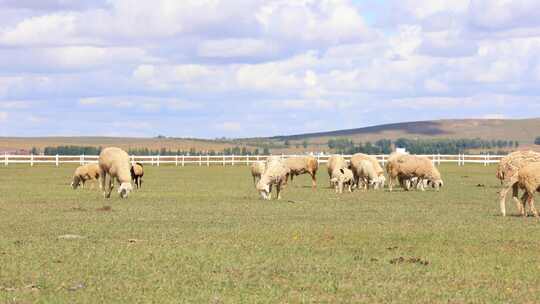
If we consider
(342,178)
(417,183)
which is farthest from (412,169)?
(342,178)

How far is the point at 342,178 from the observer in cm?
4344

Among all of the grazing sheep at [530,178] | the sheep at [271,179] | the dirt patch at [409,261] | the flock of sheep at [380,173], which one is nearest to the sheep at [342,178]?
the flock of sheep at [380,173]

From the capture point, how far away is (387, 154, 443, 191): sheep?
43875 millimetres

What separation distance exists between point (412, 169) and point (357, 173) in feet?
12.4

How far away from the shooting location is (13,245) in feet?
66.1

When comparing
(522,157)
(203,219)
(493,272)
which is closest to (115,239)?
(203,219)

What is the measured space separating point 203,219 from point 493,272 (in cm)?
1132

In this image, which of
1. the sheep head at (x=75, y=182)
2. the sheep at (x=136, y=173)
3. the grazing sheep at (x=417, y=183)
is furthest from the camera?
the sheep at (x=136, y=173)

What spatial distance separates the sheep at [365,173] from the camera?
46.0 meters

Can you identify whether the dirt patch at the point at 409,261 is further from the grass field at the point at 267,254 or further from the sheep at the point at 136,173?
the sheep at the point at 136,173

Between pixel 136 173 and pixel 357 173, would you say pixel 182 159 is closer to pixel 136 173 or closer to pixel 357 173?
pixel 136 173

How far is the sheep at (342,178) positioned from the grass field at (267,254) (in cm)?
1132

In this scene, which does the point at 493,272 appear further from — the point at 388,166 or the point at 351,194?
the point at 388,166

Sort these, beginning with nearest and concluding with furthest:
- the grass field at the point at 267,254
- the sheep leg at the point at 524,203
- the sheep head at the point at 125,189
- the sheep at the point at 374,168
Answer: the grass field at the point at 267,254
the sheep leg at the point at 524,203
the sheep head at the point at 125,189
the sheep at the point at 374,168
